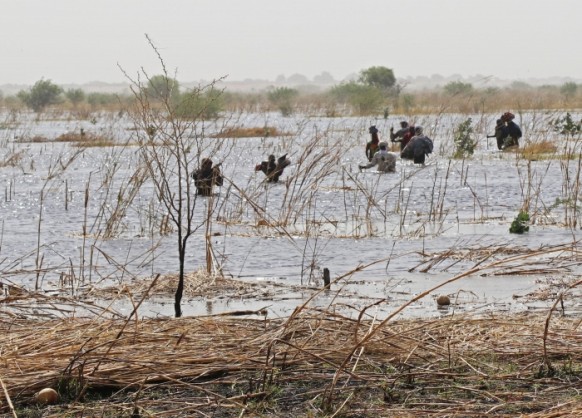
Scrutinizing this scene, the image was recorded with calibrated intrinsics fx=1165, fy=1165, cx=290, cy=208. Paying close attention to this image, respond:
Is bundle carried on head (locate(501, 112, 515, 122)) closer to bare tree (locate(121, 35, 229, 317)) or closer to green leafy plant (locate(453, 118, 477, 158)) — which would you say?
green leafy plant (locate(453, 118, 477, 158))

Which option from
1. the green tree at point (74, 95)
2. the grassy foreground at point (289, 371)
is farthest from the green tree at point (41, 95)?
the grassy foreground at point (289, 371)

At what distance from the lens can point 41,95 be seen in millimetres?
74312

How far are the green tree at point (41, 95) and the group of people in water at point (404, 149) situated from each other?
5122cm

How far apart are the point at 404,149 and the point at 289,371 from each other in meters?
20.0

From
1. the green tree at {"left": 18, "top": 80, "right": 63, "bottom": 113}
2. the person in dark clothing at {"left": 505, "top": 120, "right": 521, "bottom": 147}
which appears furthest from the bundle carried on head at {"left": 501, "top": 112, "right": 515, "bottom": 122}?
the green tree at {"left": 18, "top": 80, "right": 63, "bottom": 113}

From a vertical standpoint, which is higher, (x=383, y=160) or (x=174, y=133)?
(x=174, y=133)

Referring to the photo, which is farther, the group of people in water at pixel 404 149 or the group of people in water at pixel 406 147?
the group of people in water at pixel 404 149

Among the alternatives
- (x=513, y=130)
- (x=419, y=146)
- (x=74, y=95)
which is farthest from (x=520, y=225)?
(x=74, y=95)

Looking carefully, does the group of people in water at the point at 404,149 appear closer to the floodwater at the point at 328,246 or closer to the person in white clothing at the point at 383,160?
the person in white clothing at the point at 383,160

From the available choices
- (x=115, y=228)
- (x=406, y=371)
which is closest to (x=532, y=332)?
(x=406, y=371)

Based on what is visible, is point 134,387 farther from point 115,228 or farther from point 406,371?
point 115,228

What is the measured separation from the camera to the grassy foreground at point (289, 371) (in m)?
4.90

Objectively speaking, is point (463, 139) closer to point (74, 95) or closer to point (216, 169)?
point (216, 169)

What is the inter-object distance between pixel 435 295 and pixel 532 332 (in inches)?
120
